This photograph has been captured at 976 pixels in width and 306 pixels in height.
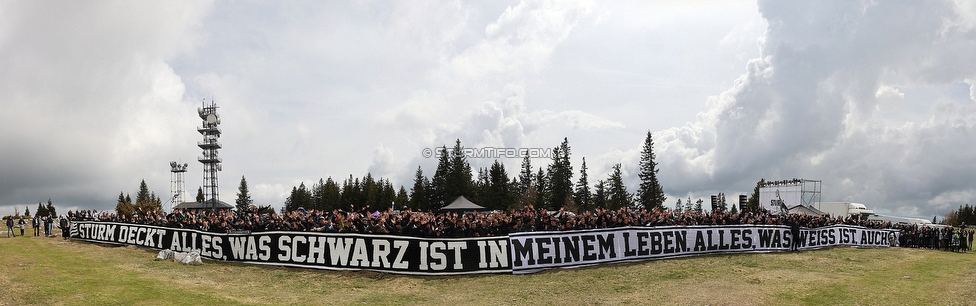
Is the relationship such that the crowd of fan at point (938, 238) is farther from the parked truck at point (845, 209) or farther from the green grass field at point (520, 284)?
the parked truck at point (845, 209)

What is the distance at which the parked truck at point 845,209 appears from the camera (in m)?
57.6

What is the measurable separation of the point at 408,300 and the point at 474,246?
4.10 meters

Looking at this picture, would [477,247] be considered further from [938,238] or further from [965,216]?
[965,216]

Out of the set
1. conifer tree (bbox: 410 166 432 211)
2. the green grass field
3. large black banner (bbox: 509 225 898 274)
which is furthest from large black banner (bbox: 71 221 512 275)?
conifer tree (bbox: 410 166 432 211)

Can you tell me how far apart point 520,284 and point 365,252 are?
6.08m

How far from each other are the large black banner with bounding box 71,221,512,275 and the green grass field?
40 centimetres

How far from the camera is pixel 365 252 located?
2031 centimetres

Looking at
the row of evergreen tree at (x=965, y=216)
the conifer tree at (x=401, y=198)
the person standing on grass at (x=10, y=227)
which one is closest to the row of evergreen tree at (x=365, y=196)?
the conifer tree at (x=401, y=198)

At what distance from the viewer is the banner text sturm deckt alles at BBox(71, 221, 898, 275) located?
1952cm

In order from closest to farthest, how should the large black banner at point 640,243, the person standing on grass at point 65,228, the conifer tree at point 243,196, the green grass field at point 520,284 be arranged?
the green grass field at point 520,284 → the large black banner at point 640,243 → the person standing on grass at point 65,228 → the conifer tree at point 243,196

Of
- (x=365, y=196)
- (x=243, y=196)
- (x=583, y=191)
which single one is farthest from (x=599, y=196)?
(x=243, y=196)

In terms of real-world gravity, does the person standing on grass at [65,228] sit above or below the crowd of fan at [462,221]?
below

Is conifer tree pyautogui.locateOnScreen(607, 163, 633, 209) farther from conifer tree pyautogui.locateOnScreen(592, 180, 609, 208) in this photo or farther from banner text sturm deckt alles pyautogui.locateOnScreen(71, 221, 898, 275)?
banner text sturm deckt alles pyautogui.locateOnScreen(71, 221, 898, 275)

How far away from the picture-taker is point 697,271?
1973 centimetres
